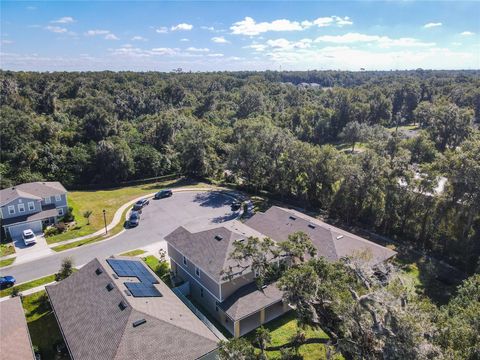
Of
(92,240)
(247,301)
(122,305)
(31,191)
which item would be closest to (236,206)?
(92,240)

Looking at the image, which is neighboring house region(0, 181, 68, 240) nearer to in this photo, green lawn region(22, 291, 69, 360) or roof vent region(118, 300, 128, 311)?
green lawn region(22, 291, 69, 360)

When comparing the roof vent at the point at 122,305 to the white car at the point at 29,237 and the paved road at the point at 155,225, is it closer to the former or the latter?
the paved road at the point at 155,225

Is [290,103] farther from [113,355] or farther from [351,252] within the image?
[113,355]

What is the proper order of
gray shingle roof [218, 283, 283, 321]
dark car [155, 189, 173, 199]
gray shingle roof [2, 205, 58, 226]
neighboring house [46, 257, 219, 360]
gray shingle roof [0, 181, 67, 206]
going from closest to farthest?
neighboring house [46, 257, 219, 360] < gray shingle roof [218, 283, 283, 321] < gray shingle roof [2, 205, 58, 226] < gray shingle roof [0, 181, 67, 206] < dark car [155, 189, 173, 199]

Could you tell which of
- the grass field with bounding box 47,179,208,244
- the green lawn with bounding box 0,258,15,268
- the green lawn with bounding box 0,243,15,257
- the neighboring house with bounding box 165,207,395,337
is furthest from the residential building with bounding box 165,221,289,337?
the green lawn with bounding box 0,243,15,257

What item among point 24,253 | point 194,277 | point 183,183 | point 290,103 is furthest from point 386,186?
point 290,103

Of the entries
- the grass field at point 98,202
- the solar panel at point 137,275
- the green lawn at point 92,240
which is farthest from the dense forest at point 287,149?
the solar panel at point 137,275
